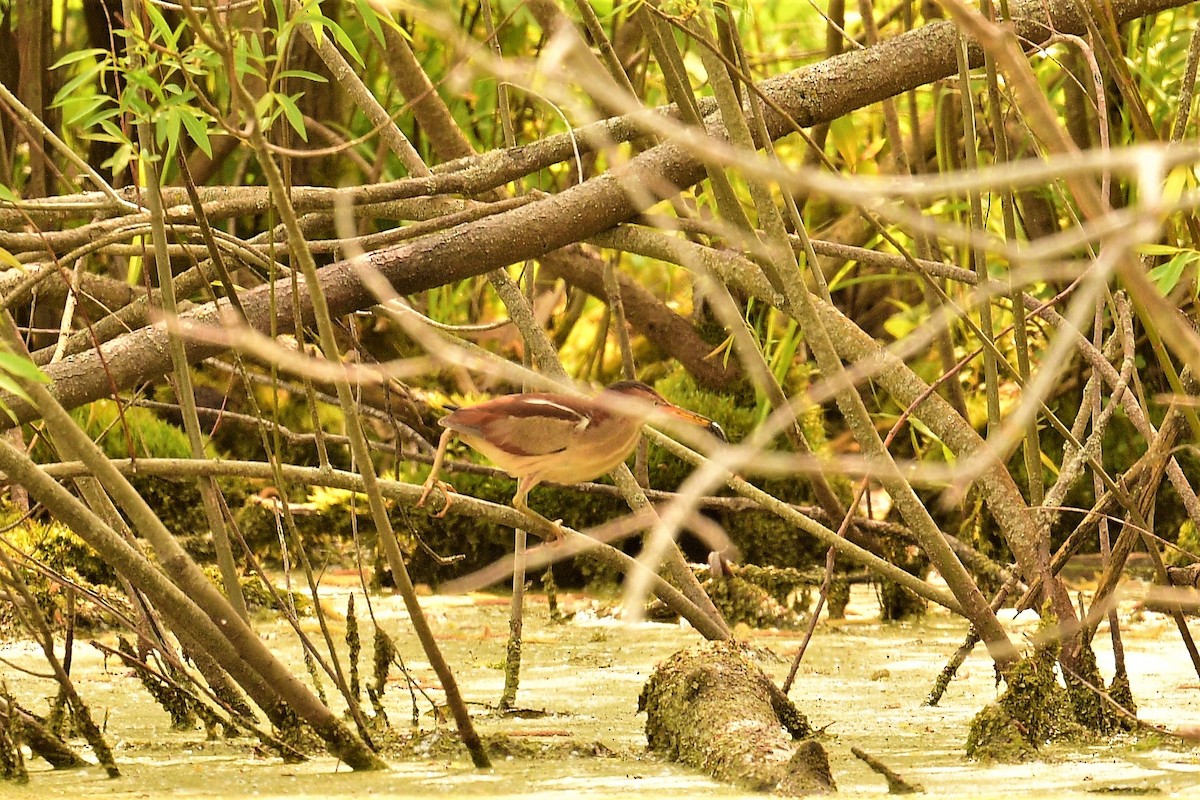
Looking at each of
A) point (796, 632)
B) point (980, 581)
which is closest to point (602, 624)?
point (796, 632)

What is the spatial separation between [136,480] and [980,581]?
8.69 feet

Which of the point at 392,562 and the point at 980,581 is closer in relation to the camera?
the point at 392,562

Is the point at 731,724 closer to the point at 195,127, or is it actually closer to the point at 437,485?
the point at 437,485

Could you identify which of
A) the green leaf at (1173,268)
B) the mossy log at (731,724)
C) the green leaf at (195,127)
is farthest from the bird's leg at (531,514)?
the green leaf at (1173,268)

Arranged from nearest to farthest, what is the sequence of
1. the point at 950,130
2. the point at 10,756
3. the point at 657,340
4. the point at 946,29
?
the point at 10,756, the point at 946,29, the point at 950,130, the point at 657,340

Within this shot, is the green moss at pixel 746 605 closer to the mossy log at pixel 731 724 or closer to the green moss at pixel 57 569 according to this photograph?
the mossy log at pixel 731 724

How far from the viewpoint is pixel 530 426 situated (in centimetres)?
224

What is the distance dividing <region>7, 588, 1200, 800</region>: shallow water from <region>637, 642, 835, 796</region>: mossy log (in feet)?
0.15

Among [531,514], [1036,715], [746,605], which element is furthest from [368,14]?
[746,605]

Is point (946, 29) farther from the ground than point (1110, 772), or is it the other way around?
point (946, 29)

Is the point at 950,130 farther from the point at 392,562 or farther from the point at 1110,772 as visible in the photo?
the point at 392,562

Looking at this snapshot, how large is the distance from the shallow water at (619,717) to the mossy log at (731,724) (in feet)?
0.15

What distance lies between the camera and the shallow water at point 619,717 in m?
2.24

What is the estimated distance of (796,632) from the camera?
386 cm
